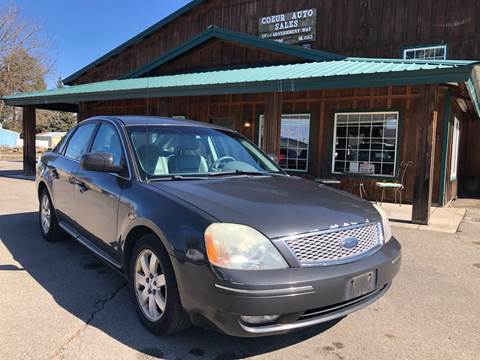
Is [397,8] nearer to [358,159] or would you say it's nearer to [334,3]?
[334,3]

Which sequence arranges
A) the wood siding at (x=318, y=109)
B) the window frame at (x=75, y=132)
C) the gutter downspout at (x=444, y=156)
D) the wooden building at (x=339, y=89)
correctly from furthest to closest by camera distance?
the wood siding at (x=318, y=109), the gutter downspout at (x=444, y=156), the wooden building at (x=339, y=89), the window frame at (x=75, y=132)

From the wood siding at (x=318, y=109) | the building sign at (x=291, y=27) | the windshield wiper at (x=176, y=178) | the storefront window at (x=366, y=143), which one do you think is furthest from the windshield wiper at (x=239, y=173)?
the building sign at (x=291, y=27)

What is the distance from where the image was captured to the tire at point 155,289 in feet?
9.57

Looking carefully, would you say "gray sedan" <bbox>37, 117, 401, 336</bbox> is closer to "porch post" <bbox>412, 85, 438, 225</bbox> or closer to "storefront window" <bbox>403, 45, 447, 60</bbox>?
"porch post" <bbox>412, 85, 438, 225</bbox>

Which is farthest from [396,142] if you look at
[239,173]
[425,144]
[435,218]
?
[239,173]

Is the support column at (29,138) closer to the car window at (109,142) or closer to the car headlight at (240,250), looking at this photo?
the car window at (109,142)

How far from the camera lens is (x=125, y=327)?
131 inches

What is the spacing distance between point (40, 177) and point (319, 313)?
4.70m

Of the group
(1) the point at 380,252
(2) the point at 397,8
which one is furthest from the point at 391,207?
(1) the point at 380,252

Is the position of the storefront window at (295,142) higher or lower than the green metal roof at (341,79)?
lower

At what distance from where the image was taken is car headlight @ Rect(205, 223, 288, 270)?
2.59m

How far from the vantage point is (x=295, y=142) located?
1287 cm

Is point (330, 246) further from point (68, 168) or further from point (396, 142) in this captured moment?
point (396, 142)

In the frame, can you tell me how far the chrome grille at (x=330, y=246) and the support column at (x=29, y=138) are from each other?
15513 mm
